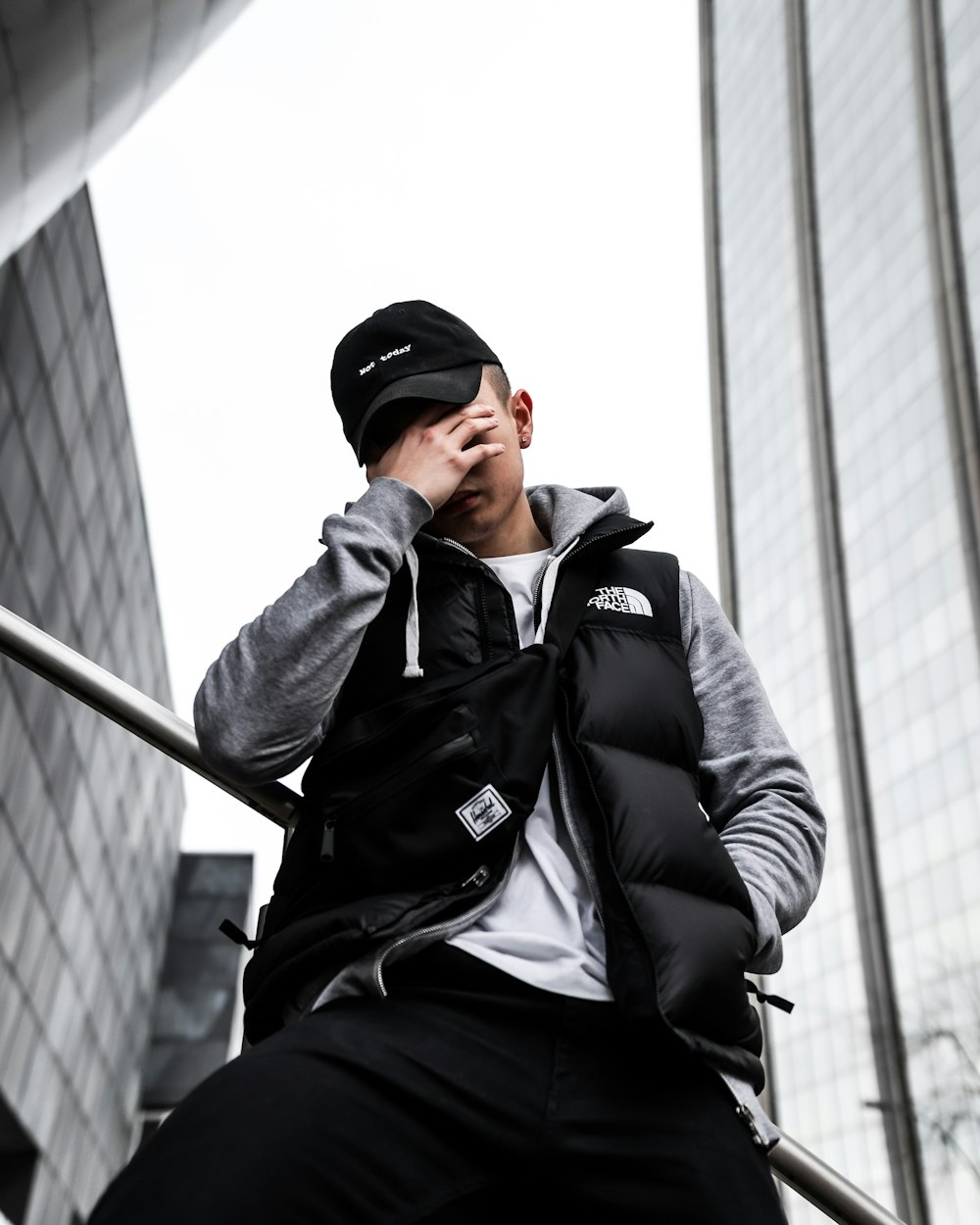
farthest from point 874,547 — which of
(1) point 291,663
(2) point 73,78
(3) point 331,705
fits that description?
(1) point 291,663

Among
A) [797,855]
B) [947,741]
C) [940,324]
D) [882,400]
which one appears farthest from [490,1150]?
[882,400]

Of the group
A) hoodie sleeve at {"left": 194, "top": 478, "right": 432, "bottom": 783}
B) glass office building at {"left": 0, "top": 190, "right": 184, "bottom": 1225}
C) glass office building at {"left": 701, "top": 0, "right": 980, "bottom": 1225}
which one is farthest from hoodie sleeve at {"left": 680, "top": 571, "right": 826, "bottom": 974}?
glass office building at {"left": 701, "top": 0, "right": 980, "bottom": 1225}

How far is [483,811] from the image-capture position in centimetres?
154

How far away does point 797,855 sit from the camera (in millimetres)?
1723

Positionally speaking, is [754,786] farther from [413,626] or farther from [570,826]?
[413,626]

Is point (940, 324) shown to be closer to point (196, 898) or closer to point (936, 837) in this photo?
point (936, 837)

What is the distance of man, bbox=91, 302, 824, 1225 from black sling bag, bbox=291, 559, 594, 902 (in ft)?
0.03

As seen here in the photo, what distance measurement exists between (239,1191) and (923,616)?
139 feet

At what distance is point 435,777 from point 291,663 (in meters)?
0.26

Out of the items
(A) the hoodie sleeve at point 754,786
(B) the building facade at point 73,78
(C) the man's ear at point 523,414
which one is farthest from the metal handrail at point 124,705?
(B) the building facade at point 73,78

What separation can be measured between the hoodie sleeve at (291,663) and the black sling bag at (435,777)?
8 centimetres

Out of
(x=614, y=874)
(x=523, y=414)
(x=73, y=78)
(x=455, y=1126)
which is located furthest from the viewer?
(x=73, y=78)

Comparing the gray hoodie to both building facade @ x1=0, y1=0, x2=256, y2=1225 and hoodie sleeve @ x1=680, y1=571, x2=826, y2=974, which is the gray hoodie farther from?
building facade @ x1=0, y1=0, x2=256, y2=1225

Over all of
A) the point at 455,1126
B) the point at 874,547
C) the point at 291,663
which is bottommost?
the point at 874,547
